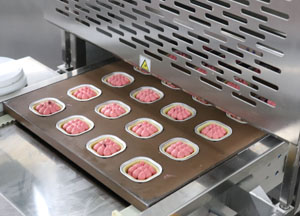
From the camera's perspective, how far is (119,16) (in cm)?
172

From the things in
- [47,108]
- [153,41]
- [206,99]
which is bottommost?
[47,108]

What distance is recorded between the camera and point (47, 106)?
181 cm

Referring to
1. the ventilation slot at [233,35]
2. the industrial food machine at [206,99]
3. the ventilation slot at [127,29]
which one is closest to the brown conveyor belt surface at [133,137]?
the industrial food machine at [206,99]

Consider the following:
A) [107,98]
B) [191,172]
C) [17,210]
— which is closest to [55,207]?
[17,210]

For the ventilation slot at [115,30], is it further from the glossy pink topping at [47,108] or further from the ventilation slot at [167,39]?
the glossy pink topping at [47,108]

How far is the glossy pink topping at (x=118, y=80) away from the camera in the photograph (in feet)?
6.43

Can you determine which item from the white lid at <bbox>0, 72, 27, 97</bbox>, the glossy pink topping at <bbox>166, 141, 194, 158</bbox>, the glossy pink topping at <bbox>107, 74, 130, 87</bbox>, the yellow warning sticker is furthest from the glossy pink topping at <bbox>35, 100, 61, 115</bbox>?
the glossy pink topping at <bbox>166, 141, 194, 158</bbox>

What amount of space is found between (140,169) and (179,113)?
333mm

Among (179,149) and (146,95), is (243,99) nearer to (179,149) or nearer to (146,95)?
(179,149)

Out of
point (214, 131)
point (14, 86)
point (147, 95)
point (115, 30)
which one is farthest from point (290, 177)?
point (14, 86)

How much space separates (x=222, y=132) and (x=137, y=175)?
1.14 feet

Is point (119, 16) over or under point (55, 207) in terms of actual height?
over

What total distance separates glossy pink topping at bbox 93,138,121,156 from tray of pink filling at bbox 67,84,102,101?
0.28m

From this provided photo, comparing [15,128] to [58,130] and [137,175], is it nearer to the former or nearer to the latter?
[58,130]
